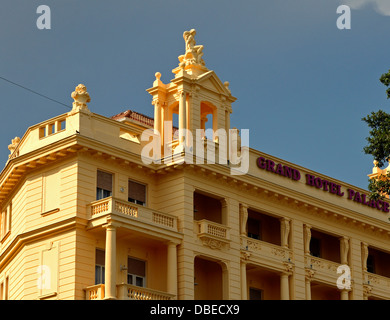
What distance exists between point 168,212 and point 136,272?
3748 mm

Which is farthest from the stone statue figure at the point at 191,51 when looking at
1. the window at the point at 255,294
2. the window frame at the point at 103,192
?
the window at the point at 255,294

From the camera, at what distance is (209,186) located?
59156 millimetres

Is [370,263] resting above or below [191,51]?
below

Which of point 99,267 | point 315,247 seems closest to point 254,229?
point 315,247

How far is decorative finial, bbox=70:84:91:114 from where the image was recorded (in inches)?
2212

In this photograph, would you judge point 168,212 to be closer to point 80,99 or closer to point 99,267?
point 99,267

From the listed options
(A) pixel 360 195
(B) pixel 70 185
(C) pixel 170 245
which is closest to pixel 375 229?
(A) pixel 360 195

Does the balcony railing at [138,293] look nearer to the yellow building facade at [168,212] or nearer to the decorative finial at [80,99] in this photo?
the yellow building facade at [168,212]

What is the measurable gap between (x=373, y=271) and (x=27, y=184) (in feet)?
85.0

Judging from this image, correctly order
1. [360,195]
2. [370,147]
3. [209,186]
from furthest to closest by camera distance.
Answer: [360,195]
[209,186]
[370,147]

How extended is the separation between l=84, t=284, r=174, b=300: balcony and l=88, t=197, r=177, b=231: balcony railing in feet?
11.9

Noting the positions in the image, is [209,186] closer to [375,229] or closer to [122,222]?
[122,222]

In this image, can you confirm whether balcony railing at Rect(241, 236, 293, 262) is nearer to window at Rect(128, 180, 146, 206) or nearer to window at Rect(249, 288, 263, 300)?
window at Rect(249, 288, 263, 300)

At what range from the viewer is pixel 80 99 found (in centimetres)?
5641
